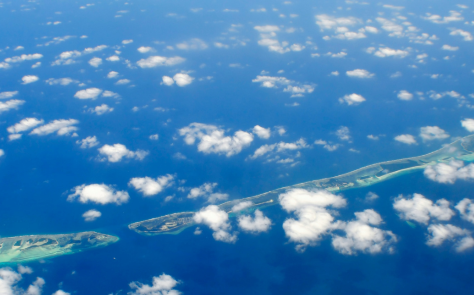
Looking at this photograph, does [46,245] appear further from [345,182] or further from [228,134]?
[345,182]

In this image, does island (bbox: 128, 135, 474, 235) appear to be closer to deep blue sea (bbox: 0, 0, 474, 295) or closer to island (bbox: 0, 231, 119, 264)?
deep blue sea (bbox: 0, 0, 474, 295)

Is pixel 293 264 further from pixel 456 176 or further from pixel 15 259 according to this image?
pixel 15 259

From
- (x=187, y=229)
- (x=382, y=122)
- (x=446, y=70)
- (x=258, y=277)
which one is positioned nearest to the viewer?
(x=258, y=277)

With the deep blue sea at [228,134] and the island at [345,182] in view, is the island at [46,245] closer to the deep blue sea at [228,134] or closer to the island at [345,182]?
the deep blue sea at [228,134]

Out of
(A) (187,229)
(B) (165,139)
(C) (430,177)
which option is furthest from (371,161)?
(B) (165,139)

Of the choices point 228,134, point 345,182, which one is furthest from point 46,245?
point 345,182

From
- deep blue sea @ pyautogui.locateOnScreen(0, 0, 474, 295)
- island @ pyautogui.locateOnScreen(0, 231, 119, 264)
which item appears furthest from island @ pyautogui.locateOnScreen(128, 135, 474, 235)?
island @ pyautogui.locateOnScreen(0, 231, 119, 264)
